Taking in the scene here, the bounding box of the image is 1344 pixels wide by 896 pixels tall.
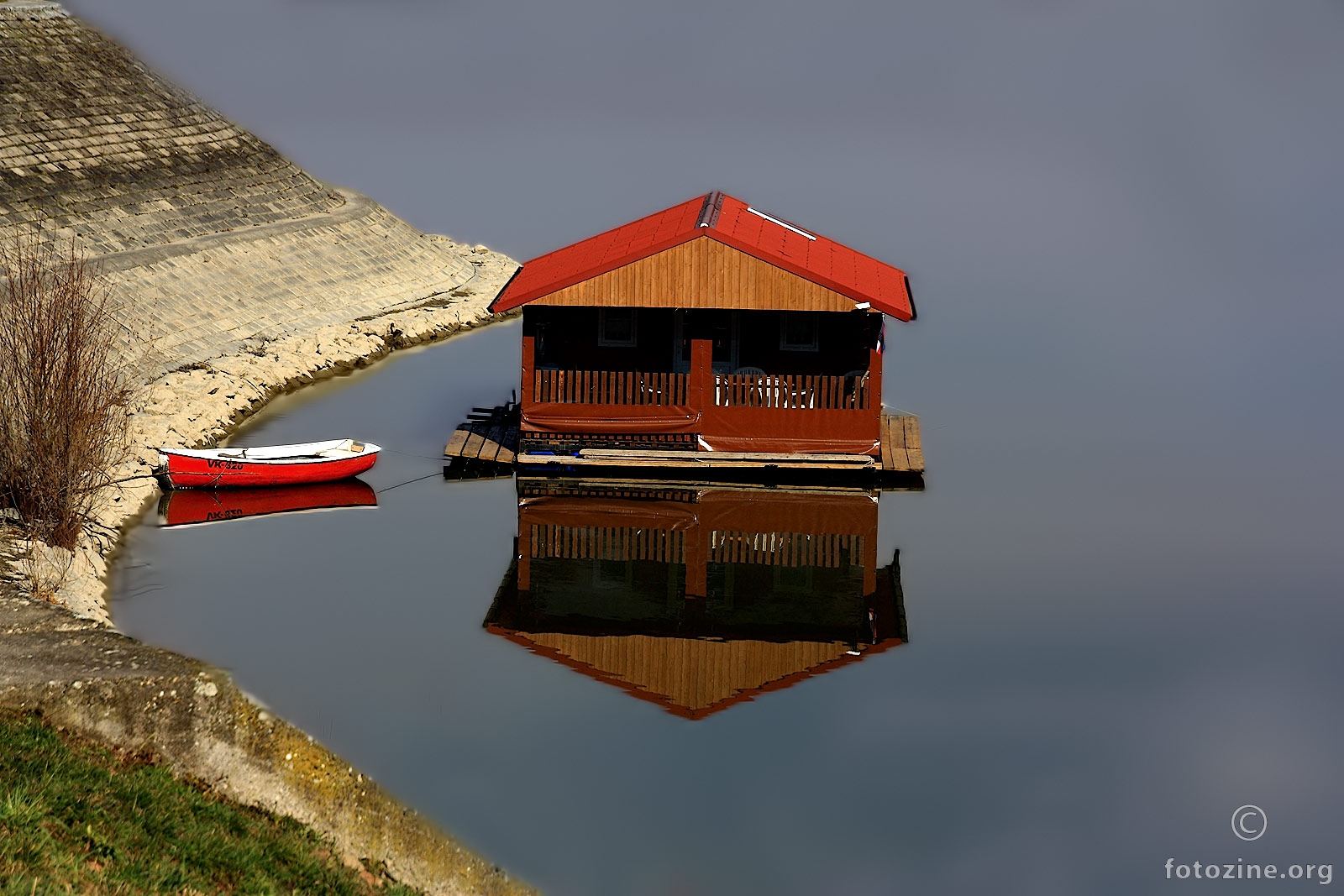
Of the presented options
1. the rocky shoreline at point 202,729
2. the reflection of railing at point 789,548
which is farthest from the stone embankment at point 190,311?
the reflection of railing at point 789,548

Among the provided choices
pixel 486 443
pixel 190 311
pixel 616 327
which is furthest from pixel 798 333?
pixel 190 311

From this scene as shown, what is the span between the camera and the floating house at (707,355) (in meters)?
32.7

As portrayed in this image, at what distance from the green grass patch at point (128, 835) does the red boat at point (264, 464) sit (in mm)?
14016

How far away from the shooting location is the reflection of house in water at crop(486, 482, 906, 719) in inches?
969

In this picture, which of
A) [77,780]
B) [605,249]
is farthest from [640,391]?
[77,780]

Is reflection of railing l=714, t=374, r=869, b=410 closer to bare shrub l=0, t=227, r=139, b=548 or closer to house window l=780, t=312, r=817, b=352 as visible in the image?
house window l=780, t=312, r=817, b=352

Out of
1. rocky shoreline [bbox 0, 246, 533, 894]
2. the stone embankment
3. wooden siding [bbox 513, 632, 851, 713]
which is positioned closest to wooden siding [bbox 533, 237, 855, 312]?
wooden siding [bbox 513, 632, 851, 713]

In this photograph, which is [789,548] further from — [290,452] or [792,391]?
[290,452]

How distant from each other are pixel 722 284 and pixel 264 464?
933cm

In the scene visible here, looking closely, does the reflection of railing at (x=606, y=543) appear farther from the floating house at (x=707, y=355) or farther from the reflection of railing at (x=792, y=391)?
the reflection of railing at (x=792, y=391)

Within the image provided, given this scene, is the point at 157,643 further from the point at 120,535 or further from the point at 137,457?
the point at 137,457

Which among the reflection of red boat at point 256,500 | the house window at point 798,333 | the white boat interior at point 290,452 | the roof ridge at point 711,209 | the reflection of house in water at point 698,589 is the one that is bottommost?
the reflection of house in water at point 698,589

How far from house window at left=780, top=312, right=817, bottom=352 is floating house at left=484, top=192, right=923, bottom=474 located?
0.02 m

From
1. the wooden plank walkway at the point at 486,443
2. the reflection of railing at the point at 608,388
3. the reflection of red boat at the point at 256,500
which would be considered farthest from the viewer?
the wooden plank walkway at the point at 486,443
